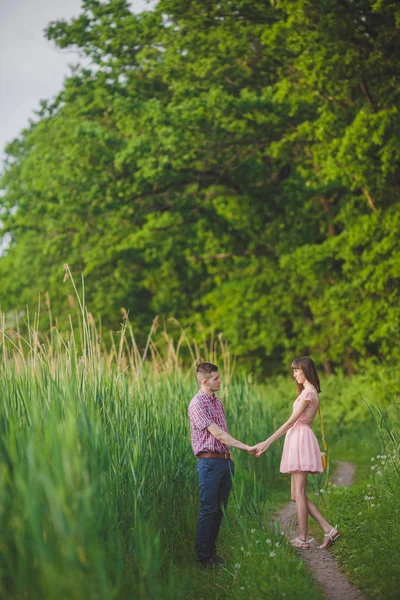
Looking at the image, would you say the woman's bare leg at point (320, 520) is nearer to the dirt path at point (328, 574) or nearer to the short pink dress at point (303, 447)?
the dirt path at point (328, 574)

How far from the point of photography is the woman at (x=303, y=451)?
578cm

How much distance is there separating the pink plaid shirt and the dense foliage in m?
8.77

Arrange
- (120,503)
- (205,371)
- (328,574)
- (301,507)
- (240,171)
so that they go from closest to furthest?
1. (120,503)
2. (328,574)
3. (205,371)
4. (301,507)
5. (240,171)

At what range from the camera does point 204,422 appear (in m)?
5.34

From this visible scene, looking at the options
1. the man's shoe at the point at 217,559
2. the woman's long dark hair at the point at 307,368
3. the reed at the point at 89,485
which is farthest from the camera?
the woman's long dark hair at the point at 307,368

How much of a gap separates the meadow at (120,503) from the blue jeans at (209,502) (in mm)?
146

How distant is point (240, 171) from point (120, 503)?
1418cm

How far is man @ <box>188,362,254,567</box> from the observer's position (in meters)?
5.34

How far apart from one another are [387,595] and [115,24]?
642 inches

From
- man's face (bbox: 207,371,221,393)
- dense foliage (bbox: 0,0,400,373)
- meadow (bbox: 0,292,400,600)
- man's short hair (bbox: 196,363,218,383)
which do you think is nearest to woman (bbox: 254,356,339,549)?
meadow (bbox: 0,292,400,600)

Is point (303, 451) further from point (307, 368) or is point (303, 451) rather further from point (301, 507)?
point (307, 368)

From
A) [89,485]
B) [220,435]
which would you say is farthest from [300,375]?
[89,485]

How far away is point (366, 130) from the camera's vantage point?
42.4ft

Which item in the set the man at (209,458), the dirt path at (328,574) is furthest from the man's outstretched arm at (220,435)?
the dirt path at (328,574)
